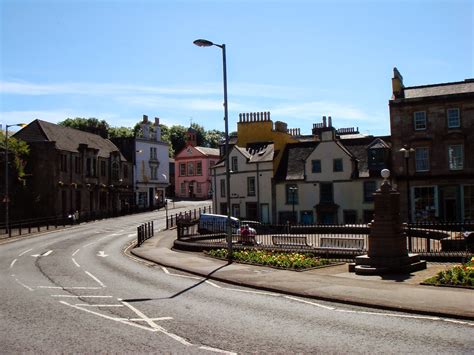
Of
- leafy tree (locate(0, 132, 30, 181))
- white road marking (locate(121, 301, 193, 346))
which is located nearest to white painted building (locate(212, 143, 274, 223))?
leafy tree (locate(0, 132, 30, 181))

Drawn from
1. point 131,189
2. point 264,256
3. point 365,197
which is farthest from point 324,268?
point 131,189

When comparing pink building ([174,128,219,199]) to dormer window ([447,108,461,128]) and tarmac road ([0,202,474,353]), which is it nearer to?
dormer window ([447,108,461,128])

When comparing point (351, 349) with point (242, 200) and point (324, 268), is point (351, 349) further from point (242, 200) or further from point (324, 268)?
point (242, 200)

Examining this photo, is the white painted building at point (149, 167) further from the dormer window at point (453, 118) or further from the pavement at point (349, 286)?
the pavement at point (349, 286)

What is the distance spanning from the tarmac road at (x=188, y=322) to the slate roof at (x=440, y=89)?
107 feet

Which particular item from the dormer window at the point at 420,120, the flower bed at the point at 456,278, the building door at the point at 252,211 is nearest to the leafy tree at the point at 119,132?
the building door at the point at 252,211

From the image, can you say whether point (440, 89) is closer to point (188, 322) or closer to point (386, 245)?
point (386, 245)

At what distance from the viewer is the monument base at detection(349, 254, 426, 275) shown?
1873 cm

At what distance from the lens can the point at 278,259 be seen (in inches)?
851

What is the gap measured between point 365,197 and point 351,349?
39538mm

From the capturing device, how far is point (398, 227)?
19.6m

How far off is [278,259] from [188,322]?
10.5 m

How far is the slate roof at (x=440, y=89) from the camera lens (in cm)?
4328

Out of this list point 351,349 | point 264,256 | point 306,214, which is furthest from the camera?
point 306,214
